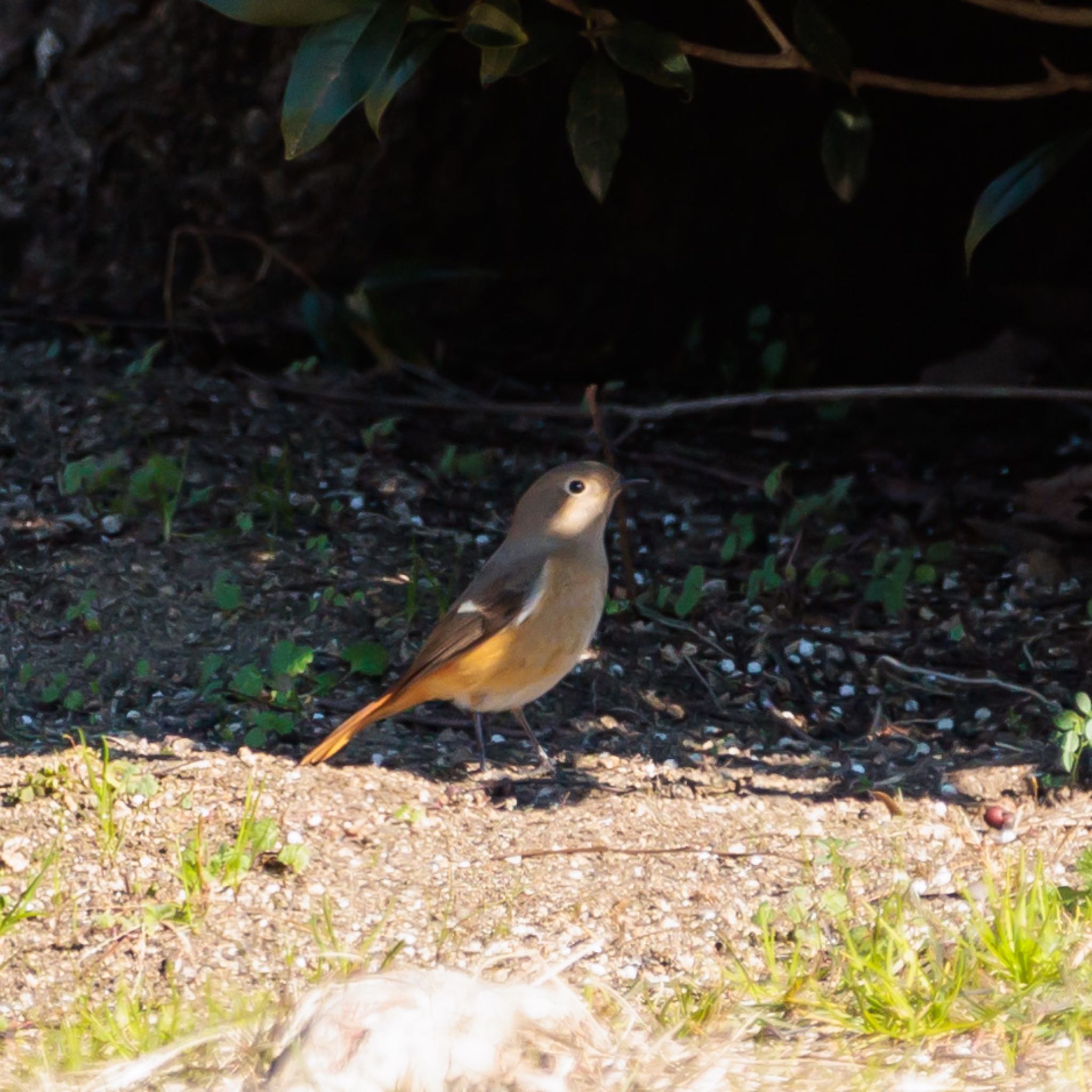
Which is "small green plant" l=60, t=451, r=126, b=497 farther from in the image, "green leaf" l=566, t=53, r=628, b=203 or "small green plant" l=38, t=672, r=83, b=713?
"green leaf" l=566, t=53, r=628, b=203

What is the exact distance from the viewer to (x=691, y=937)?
3525 mm

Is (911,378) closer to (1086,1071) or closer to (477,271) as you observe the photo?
(477,271)

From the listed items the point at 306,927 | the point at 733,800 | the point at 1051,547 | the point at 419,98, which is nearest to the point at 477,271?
the point at 419,98

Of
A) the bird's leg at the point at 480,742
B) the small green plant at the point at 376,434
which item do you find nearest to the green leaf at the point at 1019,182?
the bird's leg at the point at 480,742

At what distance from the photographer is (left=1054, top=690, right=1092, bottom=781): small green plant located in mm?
3865

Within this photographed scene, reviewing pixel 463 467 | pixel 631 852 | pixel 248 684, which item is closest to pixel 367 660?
pixel 248 684

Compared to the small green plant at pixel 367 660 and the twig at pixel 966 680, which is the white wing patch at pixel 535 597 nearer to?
the small green plant at pixel 367 660

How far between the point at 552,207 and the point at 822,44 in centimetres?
234

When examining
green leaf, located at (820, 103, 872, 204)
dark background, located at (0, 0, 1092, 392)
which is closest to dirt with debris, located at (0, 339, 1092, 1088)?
dark background, located at (0, 0, 1092, 392)

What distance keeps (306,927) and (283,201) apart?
390 cm

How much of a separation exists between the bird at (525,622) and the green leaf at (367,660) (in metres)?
0.18

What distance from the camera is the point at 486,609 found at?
172 inches

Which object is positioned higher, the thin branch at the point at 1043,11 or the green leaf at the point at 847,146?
the thin branch at the point at 1043,11

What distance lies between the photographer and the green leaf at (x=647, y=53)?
434cm
